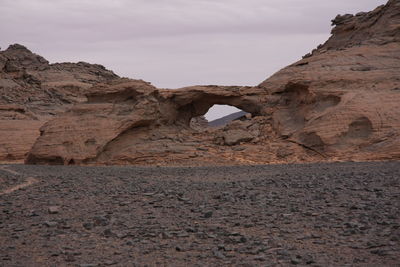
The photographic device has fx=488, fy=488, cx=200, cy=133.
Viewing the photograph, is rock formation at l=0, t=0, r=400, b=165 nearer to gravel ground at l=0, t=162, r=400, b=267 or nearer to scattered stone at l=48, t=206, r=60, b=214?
gravel ground at l=0, t=162, r=400, b=267

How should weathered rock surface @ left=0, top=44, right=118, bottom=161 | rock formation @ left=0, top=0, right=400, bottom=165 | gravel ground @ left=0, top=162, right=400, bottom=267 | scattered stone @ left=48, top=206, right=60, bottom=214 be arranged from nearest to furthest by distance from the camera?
gravel ground @ left=0, top=162, right=400, bottom=267 → scattered stone @ left=48, top=206, right=60, bottom=214 → rock formation @ left=0, top=0, right=400, bottom=165 → weathered rock surface @ left=0, top=44, right=118, bottom=161

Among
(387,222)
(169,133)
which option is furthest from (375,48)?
(387,222)

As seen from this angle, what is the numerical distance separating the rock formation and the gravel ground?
17.7 ft

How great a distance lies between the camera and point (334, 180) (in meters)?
10.6

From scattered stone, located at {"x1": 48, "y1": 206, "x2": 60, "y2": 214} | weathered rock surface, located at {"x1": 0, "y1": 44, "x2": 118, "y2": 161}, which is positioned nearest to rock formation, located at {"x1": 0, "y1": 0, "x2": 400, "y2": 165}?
weathered rock surface, located at {"x1": 0, "y1": 44, "x2": 118, "y2": 161}

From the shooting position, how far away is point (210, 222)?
24.2ft

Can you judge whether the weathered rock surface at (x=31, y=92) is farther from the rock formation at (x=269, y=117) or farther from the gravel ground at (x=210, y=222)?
the gravel ground at (x=210, y=222)

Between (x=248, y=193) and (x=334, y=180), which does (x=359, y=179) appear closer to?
(x=334, y=180)

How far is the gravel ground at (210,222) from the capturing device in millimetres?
5773

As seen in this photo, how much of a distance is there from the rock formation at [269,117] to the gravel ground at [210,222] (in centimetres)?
539

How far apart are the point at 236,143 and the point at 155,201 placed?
10.6 m

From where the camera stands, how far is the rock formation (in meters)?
17.1

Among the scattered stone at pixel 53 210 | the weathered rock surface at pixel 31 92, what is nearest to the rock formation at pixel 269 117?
the weathered rock surface at pixel 31 92

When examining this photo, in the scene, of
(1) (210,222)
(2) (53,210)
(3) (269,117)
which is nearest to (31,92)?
(3) (269,117)
